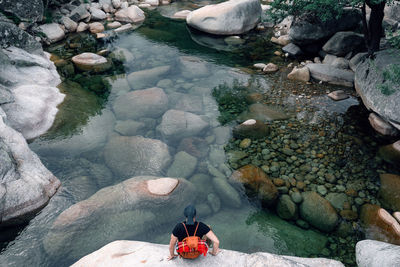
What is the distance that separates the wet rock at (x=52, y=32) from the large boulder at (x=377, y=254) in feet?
52.4

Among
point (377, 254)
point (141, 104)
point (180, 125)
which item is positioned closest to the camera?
point (377, 254)

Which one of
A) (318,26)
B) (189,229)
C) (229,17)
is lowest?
(229,17)

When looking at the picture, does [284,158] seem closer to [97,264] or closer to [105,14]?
[97,264]

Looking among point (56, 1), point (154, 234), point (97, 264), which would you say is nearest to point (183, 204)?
point (154, 234)

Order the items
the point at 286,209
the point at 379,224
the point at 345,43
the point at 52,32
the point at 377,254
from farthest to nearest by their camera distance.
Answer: the point at 52,32 < the point at 345,43 < the point at 286,209 < the point at 379,224 < the point at 377,254

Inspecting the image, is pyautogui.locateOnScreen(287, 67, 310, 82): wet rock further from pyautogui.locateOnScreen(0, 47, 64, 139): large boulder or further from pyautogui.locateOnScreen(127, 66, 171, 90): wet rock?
pyautogui.locateOnScreen(0, 47, 64, 139): large boulder

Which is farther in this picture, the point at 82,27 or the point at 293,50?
the point at 82,27

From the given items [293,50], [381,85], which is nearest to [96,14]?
[293,50]

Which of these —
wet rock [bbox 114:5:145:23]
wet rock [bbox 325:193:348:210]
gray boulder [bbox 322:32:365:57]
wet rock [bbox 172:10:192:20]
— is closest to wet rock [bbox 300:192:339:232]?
wet rock [bbox 325:193:348:210]

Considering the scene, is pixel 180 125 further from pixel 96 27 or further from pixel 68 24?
pixel 68 24

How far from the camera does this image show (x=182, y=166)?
24.8ft

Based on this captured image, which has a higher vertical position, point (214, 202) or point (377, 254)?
point (377, 254)

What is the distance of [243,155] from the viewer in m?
7.83

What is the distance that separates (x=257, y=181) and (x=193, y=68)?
7117mm
